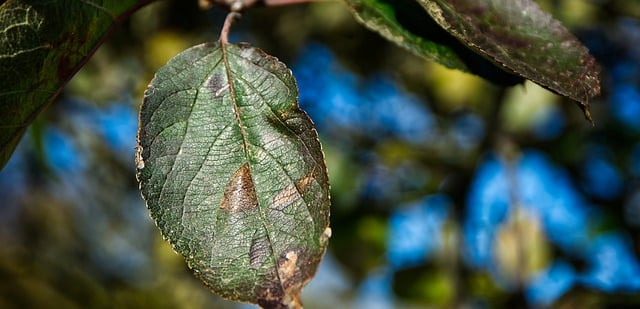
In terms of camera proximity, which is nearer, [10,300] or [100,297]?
[100,297]

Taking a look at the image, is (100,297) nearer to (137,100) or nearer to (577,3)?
(137,100)

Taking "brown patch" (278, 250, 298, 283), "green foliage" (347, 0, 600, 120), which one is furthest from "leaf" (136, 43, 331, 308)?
"green foliage" (347, 0, 600, 120)

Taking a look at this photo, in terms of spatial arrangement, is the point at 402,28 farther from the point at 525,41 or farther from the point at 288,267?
the point at 288,267

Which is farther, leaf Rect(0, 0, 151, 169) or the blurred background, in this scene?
the blurred background

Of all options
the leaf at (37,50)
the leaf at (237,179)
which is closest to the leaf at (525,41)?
the leaf at (237,179)

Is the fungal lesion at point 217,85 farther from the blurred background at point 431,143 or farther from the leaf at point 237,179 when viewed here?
the blurred background at point 431,143

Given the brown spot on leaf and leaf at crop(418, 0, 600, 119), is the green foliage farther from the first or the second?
the brown spot on leaf

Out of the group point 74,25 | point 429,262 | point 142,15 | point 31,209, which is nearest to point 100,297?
point 31,209
